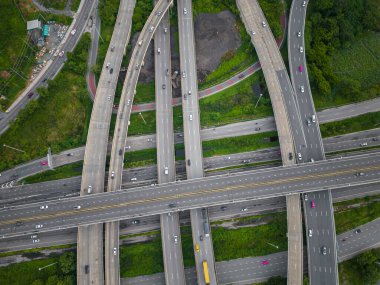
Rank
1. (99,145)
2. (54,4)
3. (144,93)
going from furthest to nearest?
(54,4), (144,93), (99,145)

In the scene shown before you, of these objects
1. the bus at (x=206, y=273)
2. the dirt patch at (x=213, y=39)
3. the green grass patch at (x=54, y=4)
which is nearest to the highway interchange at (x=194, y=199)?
the bus at (x=206, y=273)

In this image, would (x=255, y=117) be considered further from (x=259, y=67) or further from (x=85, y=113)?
(x=85, y=113)

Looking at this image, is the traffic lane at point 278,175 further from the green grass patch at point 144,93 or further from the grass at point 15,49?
the grass at point 15,49

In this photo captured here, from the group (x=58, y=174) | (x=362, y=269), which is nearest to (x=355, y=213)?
(x=362, y=269)

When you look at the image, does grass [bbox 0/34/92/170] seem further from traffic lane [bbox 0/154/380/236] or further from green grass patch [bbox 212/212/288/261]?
green grass patch [bbox 212/212/288/261]

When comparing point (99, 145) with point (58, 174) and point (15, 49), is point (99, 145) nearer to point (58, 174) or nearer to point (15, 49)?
point (58, 174)

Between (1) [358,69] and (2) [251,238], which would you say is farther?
(1) [358,69]

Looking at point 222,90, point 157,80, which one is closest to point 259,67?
point 222,90
